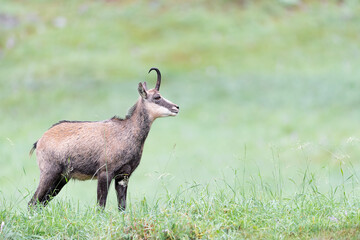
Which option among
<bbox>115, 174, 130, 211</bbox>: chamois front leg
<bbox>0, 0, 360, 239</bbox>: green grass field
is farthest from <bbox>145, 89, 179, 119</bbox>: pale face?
<bbox>0, 0, 360, 239</bbox>: green grass field

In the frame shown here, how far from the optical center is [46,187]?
749 centimetres

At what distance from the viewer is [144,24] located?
117 ft

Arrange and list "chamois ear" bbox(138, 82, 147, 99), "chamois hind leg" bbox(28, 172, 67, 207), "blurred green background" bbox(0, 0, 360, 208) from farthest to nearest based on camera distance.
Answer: "blurred green background" bbox(0, 0, 360, 208), "chamois ear" bbox(138, 82, 147, 99), "chamois hind leg" bbox(28, 172, 67, 207)

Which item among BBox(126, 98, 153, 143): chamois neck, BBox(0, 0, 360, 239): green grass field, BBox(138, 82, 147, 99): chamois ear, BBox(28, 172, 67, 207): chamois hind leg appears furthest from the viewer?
BBox(0, 0, 360, 239): green grass field

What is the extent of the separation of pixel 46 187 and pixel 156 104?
5.81 feet

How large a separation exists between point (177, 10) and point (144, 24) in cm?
240

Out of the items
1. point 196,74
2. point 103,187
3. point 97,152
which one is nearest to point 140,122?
point 97,152

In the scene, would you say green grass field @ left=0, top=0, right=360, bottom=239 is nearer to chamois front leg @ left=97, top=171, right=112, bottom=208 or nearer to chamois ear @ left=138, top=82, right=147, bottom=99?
chamois ear @ left=138, top=82, right=147, bottom=99

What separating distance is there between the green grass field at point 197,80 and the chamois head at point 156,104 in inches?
258

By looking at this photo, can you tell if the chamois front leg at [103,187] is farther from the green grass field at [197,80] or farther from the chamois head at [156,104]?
the green grass field at [197,80]

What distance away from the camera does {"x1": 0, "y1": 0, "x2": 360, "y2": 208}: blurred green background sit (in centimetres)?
2261

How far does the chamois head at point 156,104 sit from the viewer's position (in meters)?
7.77

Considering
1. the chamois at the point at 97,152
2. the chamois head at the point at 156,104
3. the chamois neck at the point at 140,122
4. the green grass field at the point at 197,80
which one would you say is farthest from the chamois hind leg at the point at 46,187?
the green grass field at the point at 197,80

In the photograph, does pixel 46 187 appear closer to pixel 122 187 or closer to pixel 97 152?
pixel 97 152
